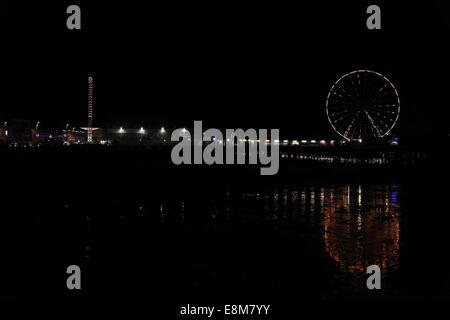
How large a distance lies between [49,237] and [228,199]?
35.2 ft

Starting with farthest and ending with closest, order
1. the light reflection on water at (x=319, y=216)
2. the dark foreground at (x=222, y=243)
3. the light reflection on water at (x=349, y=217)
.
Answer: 1. the light reflection on water at (x=319, y=216)
2. the light reflection on water at (x=349, y=217)
3. the dark foreground at (x=222, y=243)

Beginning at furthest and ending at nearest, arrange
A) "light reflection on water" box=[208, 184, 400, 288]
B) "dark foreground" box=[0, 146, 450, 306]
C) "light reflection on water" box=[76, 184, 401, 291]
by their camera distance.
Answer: "light reflection on water" box=[76, 184, 401, 291]
"light reflection on water" box=[208, 184, 400, 288]
"dark foreground" box=[0, 146, 450, 306]

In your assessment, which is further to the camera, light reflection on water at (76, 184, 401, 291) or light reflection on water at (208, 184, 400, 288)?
light reflection on water at (76, 184, 401, 291)

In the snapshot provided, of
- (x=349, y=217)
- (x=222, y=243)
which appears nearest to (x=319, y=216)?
(x=349, y=217)

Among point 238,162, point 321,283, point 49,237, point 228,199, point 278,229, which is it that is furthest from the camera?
point 238,162

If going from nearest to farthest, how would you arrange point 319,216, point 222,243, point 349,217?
1. point 222,243
2. point 349,217
3. point 319,216

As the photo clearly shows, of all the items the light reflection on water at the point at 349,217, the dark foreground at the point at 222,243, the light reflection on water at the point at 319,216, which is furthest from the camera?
the light reflection on water at the point at 319,216

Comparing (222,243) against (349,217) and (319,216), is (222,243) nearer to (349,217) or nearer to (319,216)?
(319,216)

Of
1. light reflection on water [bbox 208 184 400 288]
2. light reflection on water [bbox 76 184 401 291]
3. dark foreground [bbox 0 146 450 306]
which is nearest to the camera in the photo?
dark foreground [bbox 0 146 450 306]

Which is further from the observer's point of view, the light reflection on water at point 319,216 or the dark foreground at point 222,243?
the light reflection on water at point 319,216

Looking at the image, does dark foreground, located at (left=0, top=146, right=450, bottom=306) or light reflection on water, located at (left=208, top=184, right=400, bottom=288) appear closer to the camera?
dark foreground, located at (left=0, top=146, right=450, bottom=306)
